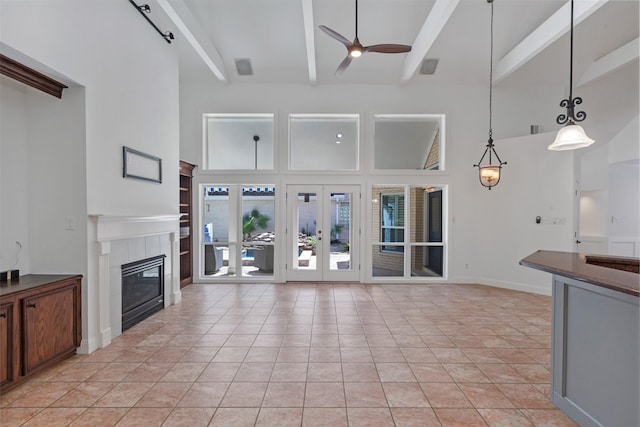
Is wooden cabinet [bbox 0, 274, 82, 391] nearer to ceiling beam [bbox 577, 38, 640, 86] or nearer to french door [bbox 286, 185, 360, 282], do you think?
french door [bbox 286, 185, 360, 282]

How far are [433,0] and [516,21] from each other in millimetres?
1504

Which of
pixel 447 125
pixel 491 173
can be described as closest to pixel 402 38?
pixel 447 125

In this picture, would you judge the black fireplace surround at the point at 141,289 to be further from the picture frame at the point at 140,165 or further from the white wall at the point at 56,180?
the picture frame at the point at 140,165

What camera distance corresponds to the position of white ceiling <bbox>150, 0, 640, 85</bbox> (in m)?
4.53

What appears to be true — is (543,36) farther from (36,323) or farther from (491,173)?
(36,323)

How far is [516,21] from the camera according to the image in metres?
4.89

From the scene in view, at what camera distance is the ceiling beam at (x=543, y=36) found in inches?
154

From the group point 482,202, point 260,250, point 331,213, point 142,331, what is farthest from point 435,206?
point 142,331

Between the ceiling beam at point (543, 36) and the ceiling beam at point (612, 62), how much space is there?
4.89 feet

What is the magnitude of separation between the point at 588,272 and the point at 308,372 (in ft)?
7.28

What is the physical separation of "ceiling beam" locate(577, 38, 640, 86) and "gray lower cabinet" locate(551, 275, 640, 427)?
17.3ft

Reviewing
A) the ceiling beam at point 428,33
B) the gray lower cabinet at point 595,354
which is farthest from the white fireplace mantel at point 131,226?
the ceiling beam at point 428,33

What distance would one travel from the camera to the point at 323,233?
638cm

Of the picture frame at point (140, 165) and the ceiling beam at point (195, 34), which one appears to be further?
the ceiling beam at point (195, 34)
